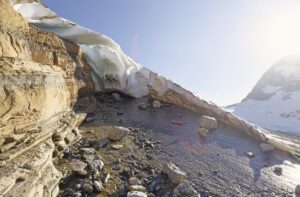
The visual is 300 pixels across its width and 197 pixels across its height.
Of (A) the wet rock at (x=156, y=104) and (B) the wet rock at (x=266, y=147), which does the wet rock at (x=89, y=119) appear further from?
(B) the wet rock at (x=266, y=147)

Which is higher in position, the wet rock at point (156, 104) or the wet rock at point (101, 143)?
the wet rock at point (101, 143)

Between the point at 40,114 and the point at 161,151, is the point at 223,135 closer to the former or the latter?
the point at 161,151

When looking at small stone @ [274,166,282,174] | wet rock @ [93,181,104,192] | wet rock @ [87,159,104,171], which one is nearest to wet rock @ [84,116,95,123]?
wet rock @ [87,159,104,171]

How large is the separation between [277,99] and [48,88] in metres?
148

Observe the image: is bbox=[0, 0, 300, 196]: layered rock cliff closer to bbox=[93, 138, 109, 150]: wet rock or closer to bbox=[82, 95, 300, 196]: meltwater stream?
bbox=[93, 138, 109, 150]: wet rock

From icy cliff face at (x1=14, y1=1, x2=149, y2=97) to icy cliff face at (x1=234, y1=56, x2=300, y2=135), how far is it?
97.6 metres

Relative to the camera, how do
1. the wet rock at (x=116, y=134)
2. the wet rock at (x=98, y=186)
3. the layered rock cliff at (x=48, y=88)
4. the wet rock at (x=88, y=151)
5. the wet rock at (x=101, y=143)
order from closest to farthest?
1. the layered rock cliff at (x=48, y=88)
2. the wet rock at (x=98, y=186)
3. the wet rock at (x=88, y=151)
4. the wet rock at (x=101, y=143)
5. the wet rock at (x=116, y=134)

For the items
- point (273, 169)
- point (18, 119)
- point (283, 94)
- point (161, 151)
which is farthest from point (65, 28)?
point (283, 94)

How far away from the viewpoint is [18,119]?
6.12 metres

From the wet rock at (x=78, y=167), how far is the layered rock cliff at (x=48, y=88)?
0.56 metres

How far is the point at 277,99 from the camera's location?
461ft

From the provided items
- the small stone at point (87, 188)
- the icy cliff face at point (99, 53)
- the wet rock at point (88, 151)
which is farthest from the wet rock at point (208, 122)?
the small stone at point (87, 188)

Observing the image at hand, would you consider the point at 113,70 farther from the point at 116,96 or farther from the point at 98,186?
the point at 98,186

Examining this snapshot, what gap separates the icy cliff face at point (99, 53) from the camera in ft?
51.2
